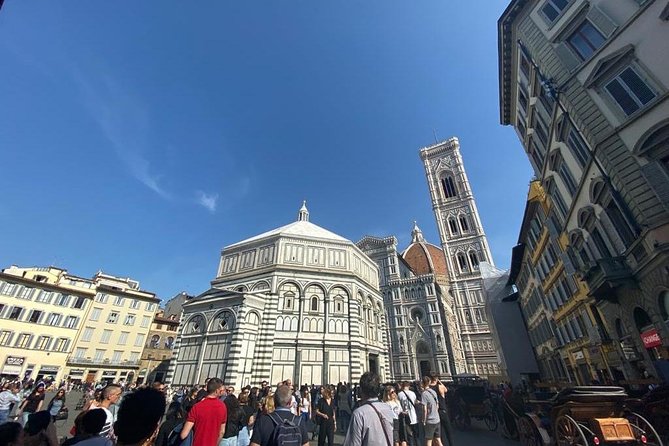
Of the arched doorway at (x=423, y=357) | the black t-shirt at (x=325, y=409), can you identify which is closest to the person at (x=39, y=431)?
the black t-shirt at (x=325, y=409)

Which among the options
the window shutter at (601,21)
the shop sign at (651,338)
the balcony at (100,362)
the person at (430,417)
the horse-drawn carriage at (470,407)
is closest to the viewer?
the person at (430,417)

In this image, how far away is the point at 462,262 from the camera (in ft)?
166

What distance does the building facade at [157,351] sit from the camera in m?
37.5

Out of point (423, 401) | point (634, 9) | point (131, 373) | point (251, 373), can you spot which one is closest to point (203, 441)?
point (423, 401)

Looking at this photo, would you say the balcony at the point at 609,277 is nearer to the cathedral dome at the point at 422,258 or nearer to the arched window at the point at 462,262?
the cathedral dome at the point at 422,258

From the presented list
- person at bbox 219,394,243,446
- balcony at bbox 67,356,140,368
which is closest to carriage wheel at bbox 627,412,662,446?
person at bbox 219,394,243,446

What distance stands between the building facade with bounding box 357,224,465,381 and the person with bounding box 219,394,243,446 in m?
39.3

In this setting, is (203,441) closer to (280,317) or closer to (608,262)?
(608,262)

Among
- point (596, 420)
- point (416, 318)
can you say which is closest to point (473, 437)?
point (596, 420)

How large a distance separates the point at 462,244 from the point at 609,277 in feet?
140

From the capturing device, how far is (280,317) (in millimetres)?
24172

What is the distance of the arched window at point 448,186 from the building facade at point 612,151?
4285 cm

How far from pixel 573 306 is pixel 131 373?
46.2 m

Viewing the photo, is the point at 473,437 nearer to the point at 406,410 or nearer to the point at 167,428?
the point at 406,410
